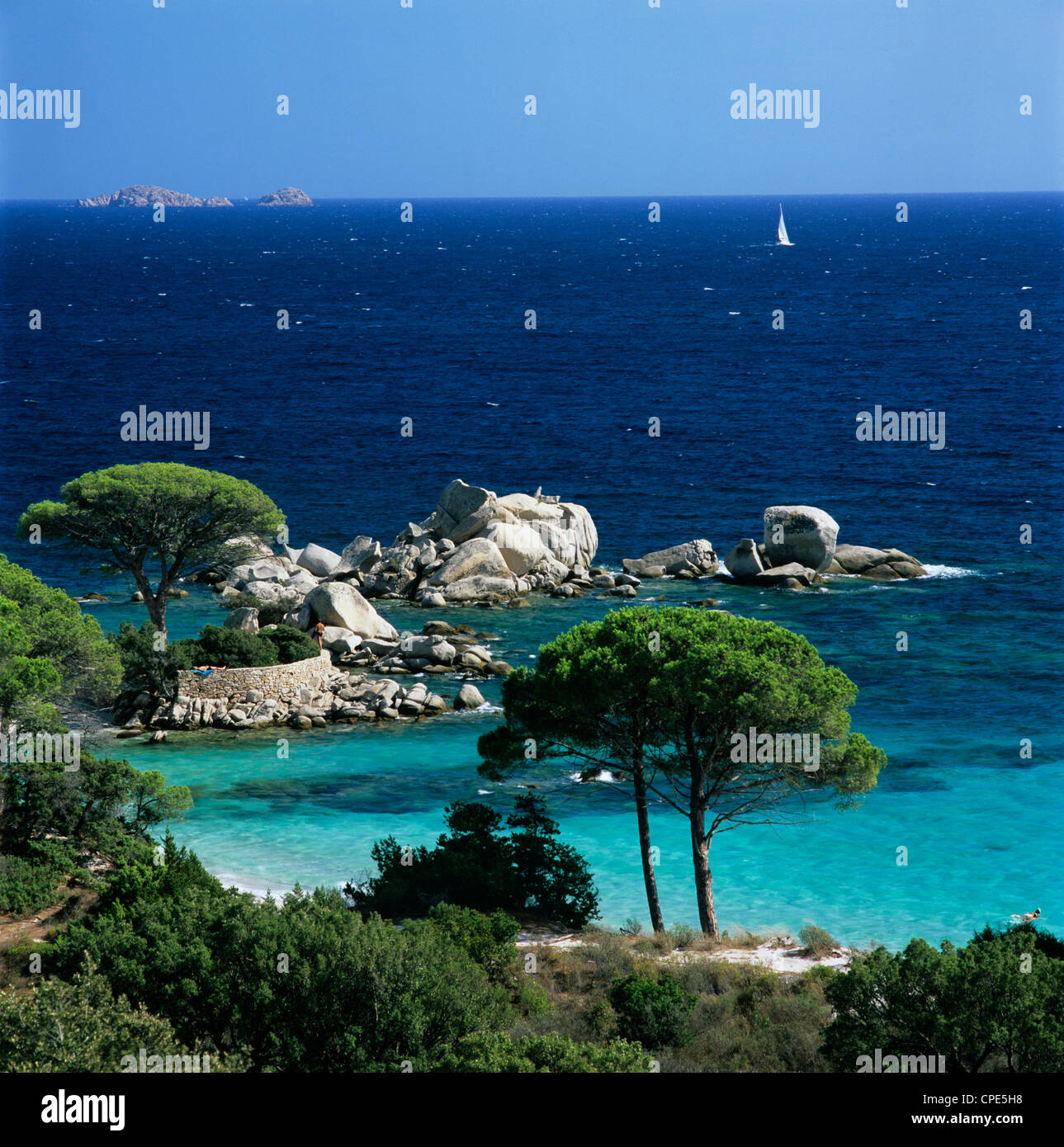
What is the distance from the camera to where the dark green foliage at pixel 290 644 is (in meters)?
46.9

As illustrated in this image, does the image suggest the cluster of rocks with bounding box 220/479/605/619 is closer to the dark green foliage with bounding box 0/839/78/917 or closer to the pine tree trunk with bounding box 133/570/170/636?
the pine tree trunk with bounding box 133/570/170/636

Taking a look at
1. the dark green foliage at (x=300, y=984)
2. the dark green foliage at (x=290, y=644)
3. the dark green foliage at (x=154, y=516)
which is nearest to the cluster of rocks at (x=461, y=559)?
the dark green foliage at (x=154, y=516)

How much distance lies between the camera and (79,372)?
131625 mm

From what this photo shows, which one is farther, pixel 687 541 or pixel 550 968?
pixel 687 541

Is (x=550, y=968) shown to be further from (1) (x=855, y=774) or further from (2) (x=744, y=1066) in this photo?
(1) (x=855, y=774)

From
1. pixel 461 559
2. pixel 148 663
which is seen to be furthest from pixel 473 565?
pixel 148 663

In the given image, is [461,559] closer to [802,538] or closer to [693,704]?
[802,538]

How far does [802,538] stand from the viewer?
66.5 metres

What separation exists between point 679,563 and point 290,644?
26.5 m

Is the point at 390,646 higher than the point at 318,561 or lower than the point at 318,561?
lower

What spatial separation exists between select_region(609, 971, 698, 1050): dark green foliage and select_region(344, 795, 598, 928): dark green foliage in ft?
23.0

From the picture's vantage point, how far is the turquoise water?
1254 inches
